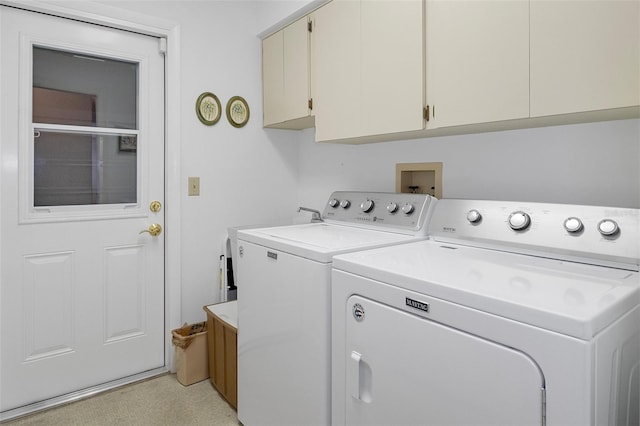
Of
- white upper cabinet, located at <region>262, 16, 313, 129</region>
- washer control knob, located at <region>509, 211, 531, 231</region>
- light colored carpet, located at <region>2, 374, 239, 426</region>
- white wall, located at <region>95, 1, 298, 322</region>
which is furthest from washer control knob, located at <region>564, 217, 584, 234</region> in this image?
white wall, located at <region>95, 1, 298, 322</region>

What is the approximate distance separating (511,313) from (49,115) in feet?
7.19

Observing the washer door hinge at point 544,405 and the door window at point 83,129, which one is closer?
the washer door hinge at point 544,405

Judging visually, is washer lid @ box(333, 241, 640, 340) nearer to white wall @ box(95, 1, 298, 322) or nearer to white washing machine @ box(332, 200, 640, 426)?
white washing machine @ box(332, 200, 640, 426)

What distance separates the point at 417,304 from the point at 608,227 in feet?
1.97

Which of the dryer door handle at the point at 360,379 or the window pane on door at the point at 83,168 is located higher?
A: the window pane on door at the point at 83,168

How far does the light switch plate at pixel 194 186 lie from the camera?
7.60 feet

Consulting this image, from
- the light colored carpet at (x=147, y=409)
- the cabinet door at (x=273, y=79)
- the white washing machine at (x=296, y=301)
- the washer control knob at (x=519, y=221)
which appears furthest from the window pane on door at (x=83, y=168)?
the washer control knob at (x=519, y=221)

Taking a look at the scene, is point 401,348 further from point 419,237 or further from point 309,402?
point 419,237

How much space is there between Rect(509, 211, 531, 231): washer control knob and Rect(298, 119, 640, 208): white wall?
28cm

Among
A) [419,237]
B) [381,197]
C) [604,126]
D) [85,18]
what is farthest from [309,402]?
[85,18]

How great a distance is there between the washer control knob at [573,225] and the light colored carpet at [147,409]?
1.64 metres

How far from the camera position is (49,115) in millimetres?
1943

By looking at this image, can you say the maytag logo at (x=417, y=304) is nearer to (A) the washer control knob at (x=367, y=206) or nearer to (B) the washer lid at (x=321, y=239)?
(B) the washer lid at (x=321, y=239)

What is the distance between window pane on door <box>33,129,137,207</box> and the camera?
1939 millimetres
